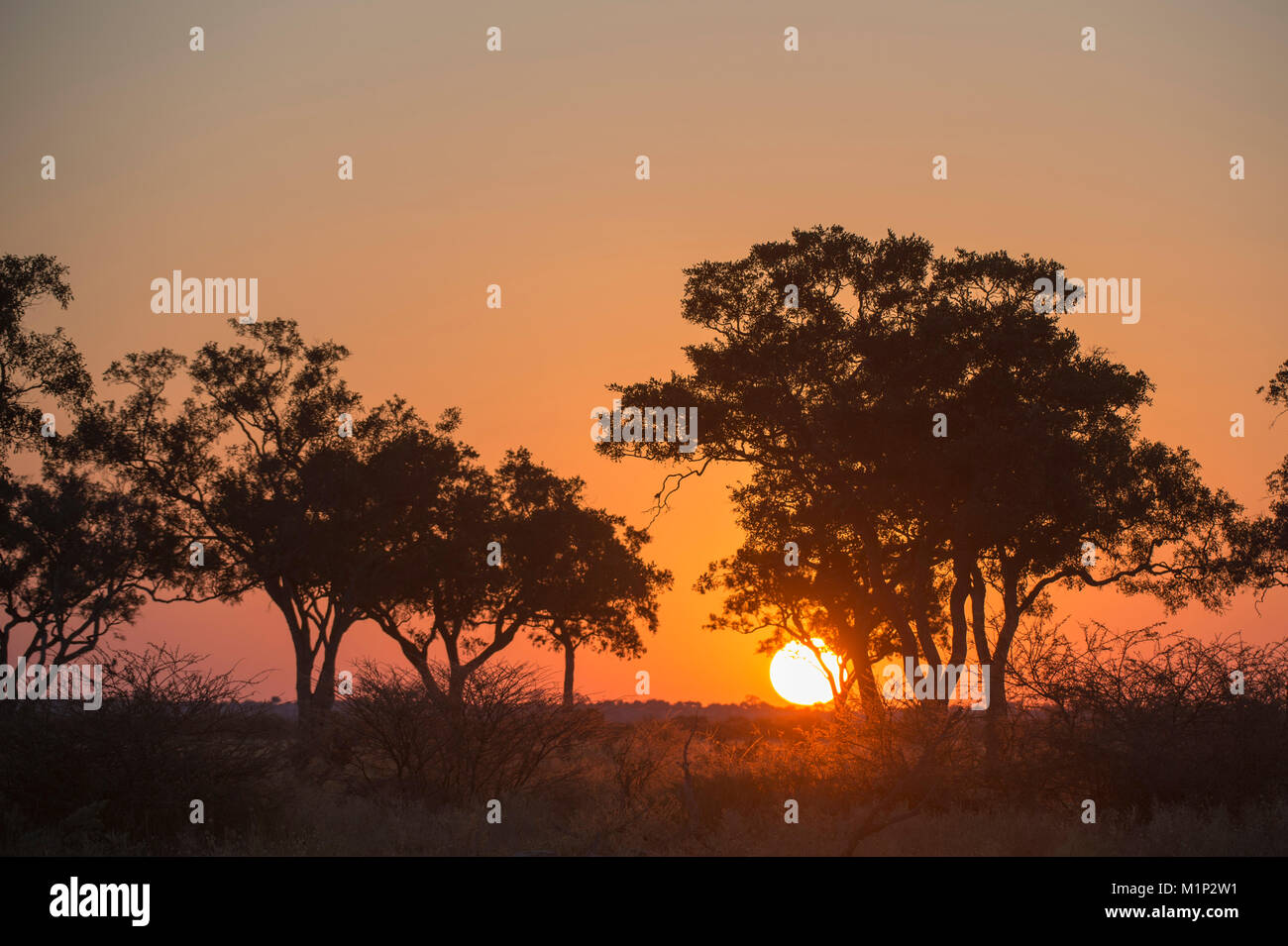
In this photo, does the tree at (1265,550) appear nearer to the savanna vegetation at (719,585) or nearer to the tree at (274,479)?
the savanna vegetation at (719,585)

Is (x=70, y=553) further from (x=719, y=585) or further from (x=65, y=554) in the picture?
(x=719, y=585)

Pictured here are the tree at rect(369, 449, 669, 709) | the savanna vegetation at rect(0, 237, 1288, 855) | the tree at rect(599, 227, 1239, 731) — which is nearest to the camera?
the savanna vegetation at rect(0, 237, 1288, 855)

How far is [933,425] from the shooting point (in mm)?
27531

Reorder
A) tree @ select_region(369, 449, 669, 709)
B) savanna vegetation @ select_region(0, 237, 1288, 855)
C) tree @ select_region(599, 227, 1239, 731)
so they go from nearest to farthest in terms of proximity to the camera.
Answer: savanna vegetation @ select_region(0, 237, 1288, 855) < tree @ select_region(599, 227, 1239, 731) < tree @ select_region(369, 449, 669, 709)

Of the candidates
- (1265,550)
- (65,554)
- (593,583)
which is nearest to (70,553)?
(65,554)

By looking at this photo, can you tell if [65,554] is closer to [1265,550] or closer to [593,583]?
[593,583]

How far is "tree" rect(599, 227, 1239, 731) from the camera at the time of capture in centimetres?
2692

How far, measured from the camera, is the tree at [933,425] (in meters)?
26.9

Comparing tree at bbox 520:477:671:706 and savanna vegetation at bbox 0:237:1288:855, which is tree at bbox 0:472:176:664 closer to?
savanna vegetation at bbox 0:237:1288:855

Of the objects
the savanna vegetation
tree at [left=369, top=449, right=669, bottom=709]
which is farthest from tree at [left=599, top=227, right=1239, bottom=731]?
tree at [left=369, top=449, right=669, bottom=709]

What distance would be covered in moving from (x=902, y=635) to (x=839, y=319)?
8.28m

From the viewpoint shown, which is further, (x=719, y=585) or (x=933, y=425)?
(x=719, y=585)

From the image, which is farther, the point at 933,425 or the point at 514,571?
the point at 514,571

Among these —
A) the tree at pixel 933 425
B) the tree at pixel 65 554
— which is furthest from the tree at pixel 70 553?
the tree at pixel 933 425
